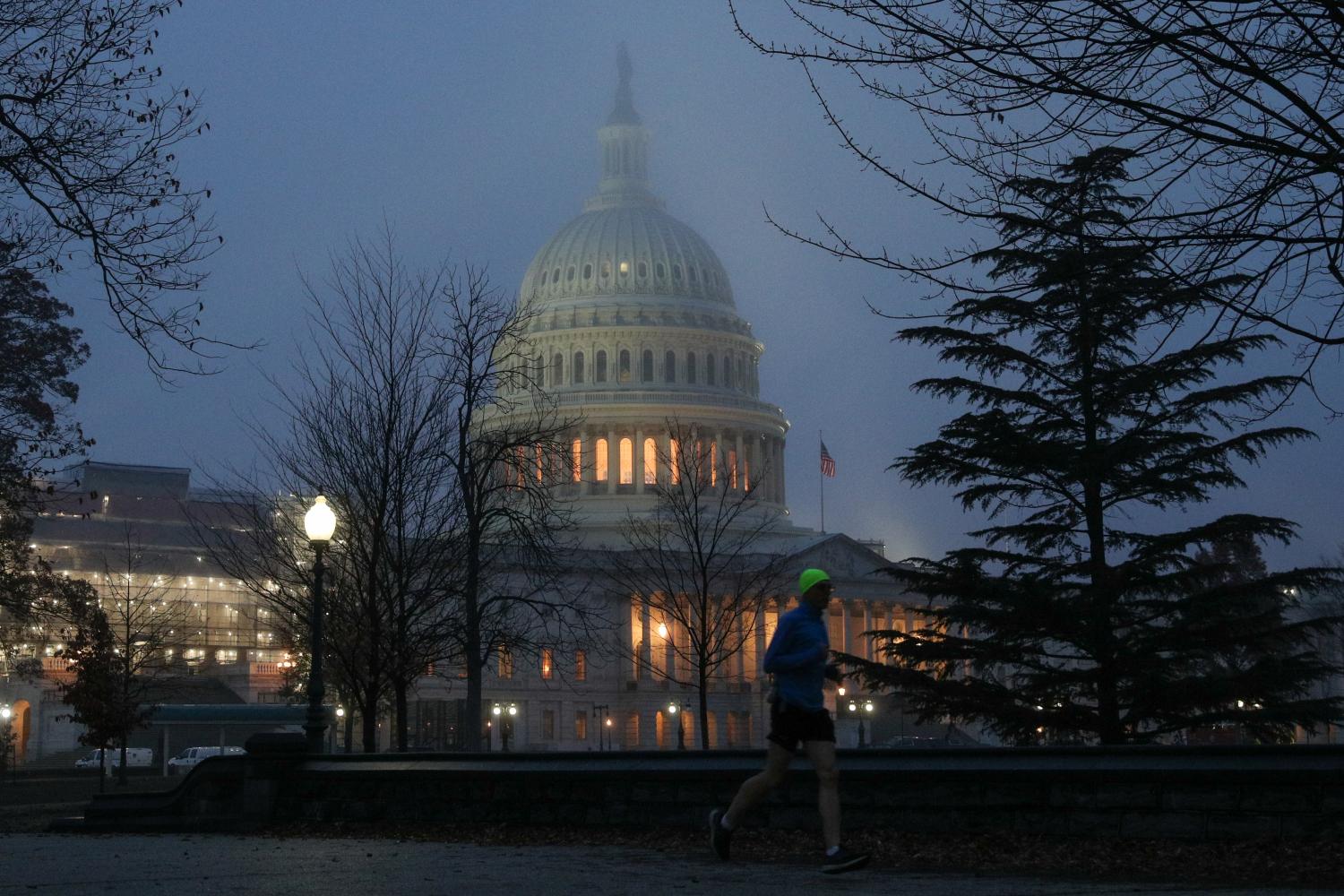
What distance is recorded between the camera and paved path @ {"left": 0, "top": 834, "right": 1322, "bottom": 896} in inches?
465

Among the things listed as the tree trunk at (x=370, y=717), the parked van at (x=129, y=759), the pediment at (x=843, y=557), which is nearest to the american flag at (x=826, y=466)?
the pediment at (x=843, y=557)

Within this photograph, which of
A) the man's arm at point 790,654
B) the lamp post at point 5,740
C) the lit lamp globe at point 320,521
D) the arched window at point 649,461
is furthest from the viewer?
the arched window at point 649,461

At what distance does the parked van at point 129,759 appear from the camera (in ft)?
273

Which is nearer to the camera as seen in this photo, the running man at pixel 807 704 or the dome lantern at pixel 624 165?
the running man at pixel 807 704

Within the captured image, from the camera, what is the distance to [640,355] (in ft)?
427

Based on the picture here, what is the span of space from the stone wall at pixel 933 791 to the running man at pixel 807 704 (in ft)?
9.23

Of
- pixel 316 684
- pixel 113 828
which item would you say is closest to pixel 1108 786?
pixel 316 684

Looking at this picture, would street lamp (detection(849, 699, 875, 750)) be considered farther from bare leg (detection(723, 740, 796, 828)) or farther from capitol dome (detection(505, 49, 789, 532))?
bare leg (detection(723, 740, 796, 828))

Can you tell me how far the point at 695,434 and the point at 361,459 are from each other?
8482cm

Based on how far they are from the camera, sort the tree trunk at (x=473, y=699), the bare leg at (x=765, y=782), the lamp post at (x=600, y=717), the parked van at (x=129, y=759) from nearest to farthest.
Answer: the bare leg at (x=765, y=782), the tree trunk at (x=473, y=699), the parked van at (x=129, y=759), the lamp post at (x=600, y=717)

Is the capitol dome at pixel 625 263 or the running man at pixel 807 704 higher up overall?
the capitol dome at pixel 625 263

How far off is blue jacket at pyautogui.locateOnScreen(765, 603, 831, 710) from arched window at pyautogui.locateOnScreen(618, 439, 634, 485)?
112 metres

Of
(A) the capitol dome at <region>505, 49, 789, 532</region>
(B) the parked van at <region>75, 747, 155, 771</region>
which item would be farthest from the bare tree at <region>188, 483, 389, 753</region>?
(A) the capitol dome at <region>505, 49, 789, 532</region>

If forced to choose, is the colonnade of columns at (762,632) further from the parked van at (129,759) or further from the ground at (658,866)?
the ground at (658,866)
